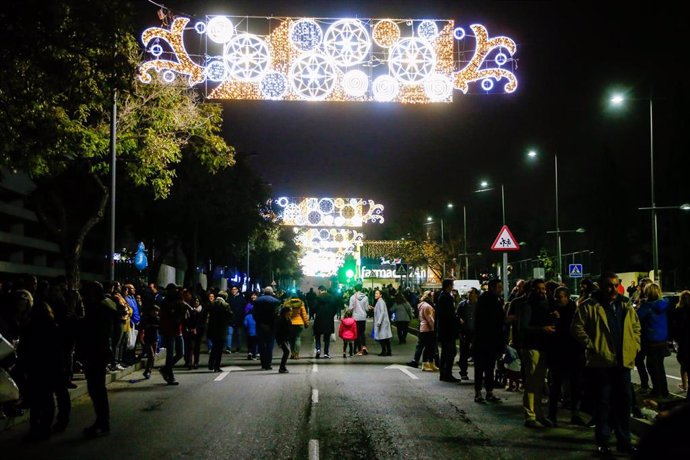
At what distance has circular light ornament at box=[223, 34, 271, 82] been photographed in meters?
22.0

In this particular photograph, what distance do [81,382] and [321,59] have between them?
35.5 feet

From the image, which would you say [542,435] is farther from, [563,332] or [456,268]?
[456,268]

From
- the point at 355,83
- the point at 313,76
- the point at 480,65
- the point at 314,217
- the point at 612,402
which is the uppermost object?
the point at 314,217

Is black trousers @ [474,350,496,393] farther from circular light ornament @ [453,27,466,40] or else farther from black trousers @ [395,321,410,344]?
black trousers @ [395,321,410,344]

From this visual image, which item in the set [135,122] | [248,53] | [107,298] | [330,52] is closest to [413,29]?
[330,52]

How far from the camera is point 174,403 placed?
1300 cm

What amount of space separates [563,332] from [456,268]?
213 feet

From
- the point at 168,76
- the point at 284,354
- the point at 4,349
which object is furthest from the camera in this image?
the point at 168,76

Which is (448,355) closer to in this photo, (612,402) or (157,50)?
(612,402)

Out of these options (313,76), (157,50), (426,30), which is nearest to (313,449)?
(313,76)

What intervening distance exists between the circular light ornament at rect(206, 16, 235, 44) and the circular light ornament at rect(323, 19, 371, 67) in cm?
255

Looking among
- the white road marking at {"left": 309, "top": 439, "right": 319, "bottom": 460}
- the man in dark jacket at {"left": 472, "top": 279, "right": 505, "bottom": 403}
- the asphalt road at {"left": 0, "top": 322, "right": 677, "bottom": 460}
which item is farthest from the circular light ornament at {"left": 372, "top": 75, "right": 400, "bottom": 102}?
the white road marking at {"left": 309, "top": 439, "right": 319, "bottom": 460}

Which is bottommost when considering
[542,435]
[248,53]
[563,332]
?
[542,435]

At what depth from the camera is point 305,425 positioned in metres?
10.6
